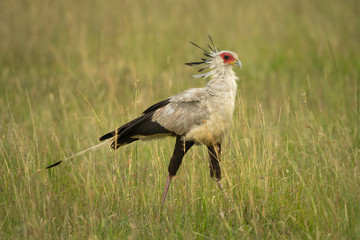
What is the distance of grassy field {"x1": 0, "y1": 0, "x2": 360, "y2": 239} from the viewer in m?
3.58

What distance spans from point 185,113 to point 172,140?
1593 millimetres

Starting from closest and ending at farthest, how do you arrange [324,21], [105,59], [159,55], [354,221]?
[354,221]
[105,59]
[159,55]
[324,21]

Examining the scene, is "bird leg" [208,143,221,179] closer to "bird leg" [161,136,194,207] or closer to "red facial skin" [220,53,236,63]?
"bird leg" [161,136,194,207]

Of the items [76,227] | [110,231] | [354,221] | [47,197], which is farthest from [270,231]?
[47,197]

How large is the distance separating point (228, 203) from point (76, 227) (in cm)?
125

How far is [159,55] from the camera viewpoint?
881 cm

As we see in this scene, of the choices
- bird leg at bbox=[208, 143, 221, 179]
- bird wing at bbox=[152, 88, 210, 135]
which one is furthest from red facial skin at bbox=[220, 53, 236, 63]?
bird leg at bbox=[208, 143, 221, 179]

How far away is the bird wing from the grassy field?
0.29 metres

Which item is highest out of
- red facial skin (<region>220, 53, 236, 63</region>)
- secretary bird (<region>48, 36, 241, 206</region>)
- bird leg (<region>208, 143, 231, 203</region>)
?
red facial skin (<region>220, 53, 236, 63</region>)

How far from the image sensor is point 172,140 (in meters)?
5.62

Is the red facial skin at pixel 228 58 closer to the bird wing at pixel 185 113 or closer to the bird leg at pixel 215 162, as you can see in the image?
the bird wing at pixel 185 113

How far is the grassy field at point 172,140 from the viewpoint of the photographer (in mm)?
3580

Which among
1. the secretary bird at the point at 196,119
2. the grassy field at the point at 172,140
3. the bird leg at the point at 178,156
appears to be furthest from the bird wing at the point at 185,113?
the grassy field at the point at 172,140

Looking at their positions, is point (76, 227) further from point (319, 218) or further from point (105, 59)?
point (105, 59)
